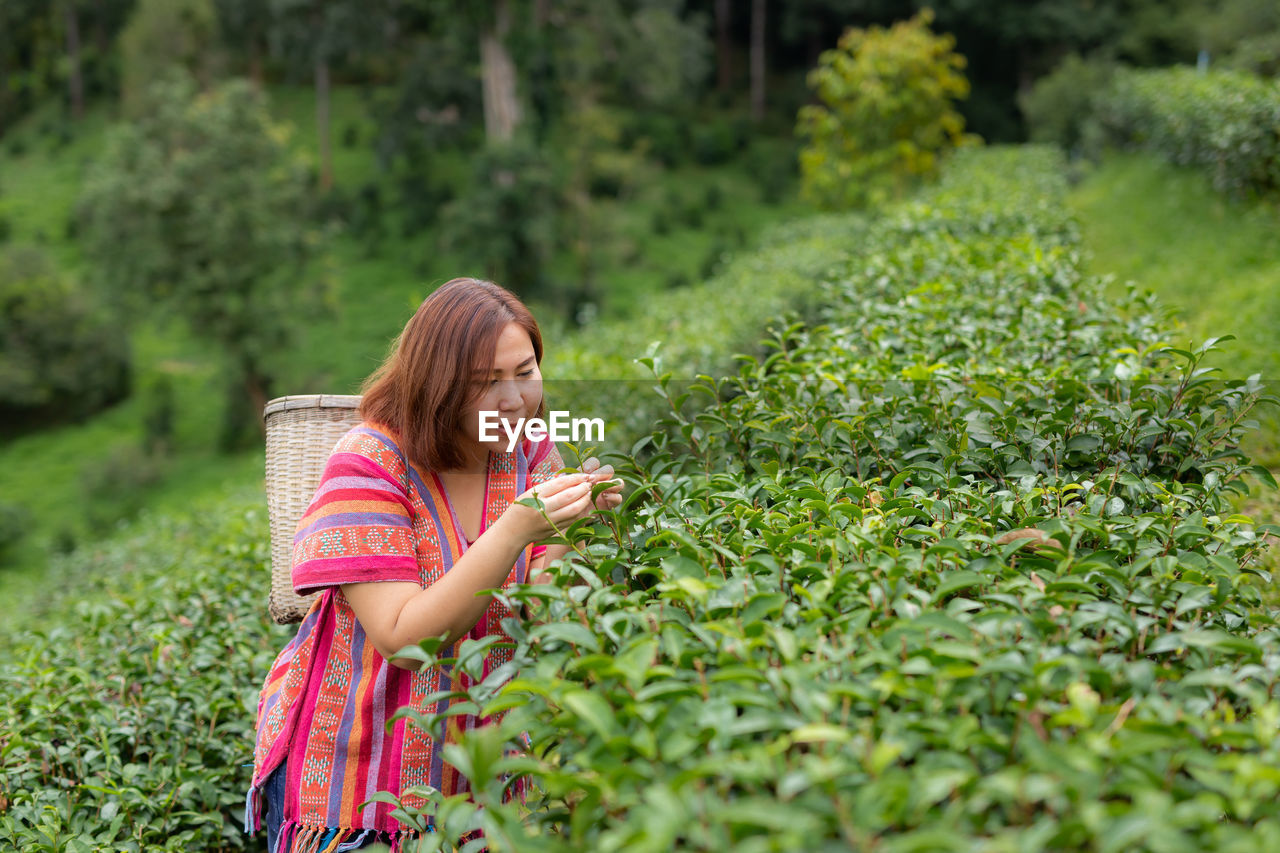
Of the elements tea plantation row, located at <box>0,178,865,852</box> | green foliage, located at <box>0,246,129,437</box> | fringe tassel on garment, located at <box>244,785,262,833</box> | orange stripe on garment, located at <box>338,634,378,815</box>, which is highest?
orange stripe on garment, located at <box>338,634,378,815</box>

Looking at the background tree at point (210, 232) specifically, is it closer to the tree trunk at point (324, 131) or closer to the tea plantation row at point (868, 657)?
the tree trunk at point (324, 131)

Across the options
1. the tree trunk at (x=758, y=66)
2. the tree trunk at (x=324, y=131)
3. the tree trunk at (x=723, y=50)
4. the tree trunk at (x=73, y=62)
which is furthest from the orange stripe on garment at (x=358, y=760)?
the tree trunk at (x=723, y=50)

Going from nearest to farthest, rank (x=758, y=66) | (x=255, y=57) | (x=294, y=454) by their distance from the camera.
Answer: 1. (x=294, y=454)
2. (x=255, y=57)
3. (x=758, y=66)

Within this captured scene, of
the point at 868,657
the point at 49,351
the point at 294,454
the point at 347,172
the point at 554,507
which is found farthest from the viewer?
the point at 347,172

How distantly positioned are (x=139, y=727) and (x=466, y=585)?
4.62ft

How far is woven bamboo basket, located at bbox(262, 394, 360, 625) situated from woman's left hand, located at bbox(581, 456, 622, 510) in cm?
77

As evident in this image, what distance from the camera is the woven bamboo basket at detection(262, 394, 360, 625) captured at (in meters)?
2.15

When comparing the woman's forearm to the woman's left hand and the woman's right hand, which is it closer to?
the woman's right hand

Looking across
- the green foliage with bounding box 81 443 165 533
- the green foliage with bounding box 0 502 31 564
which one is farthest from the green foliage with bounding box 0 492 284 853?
the green foliage with bounding box 81 443 165 533

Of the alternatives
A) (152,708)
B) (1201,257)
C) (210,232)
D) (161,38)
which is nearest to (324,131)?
(161,38)

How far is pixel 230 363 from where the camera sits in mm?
17078

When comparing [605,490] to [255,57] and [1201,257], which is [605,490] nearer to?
[1201,257]

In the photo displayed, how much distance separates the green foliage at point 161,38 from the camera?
2519cm

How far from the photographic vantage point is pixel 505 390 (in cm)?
181
